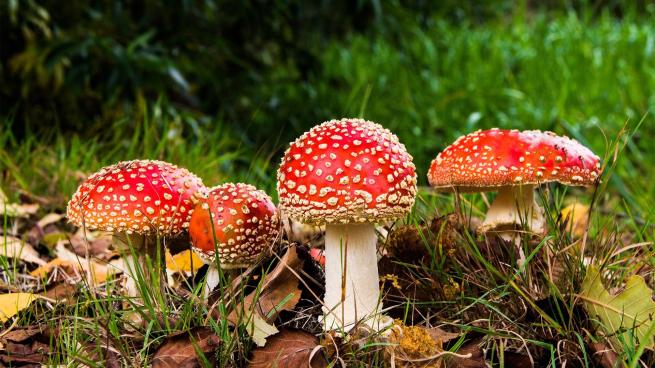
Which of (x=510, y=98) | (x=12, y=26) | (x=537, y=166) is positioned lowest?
(x=510, y=98)

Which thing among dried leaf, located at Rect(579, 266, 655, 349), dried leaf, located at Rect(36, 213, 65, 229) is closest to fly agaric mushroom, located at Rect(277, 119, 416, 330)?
dried leaf, located at Rect(579, 266, 655, 349)

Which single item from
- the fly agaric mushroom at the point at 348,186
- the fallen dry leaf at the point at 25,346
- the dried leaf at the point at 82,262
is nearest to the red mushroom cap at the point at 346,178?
the fly agaric mushroom at the point at 348,186

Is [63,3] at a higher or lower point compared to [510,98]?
higher

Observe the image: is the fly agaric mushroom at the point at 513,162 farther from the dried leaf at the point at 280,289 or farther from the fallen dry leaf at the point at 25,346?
the fallen dry leaf at the point at 25,346

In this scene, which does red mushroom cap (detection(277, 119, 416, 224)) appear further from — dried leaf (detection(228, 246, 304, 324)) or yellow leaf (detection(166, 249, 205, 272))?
yellow leaf (detection(166, 249, 205, 272))

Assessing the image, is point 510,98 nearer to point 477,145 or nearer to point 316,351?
point 477,145

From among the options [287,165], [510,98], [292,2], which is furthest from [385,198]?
[510,98]

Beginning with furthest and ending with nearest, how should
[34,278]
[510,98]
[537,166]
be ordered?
[510,98], [34,278], [537,166]
